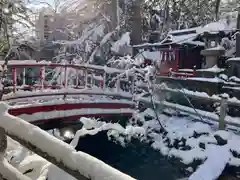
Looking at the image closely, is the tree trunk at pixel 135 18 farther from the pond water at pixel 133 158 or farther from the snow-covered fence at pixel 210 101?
the pond water at pixel 133 158

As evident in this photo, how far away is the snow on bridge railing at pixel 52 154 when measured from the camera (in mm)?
1676

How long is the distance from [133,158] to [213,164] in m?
2.61

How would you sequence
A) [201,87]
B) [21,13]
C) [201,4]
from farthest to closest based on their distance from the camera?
1. [201,4]
2. [201,87]
3. [21,13]

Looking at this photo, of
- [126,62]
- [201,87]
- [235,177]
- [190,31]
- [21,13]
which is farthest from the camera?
[190,31]

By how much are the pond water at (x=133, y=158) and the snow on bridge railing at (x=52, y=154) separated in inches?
224

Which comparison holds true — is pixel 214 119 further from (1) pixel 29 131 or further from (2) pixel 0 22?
(1) pixel 29 131

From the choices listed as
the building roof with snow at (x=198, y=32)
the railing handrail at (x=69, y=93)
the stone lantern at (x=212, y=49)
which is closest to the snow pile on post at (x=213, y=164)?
the railing handrail at (x=69, y=93)

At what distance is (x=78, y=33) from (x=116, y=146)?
14.6 meters

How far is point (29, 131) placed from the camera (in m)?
2.36

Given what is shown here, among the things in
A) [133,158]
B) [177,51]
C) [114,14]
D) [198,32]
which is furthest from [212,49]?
[133,158]

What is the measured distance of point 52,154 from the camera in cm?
206

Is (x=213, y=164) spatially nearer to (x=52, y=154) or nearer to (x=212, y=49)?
(x=52, y=154)

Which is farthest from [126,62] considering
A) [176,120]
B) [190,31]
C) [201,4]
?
[201,4]

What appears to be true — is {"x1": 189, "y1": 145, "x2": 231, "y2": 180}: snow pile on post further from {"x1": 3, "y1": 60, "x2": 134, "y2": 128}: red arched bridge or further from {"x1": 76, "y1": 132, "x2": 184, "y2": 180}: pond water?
{"x1": 3, "y1": 60, "x2": 134, "y2": 128}: red arched bridge
